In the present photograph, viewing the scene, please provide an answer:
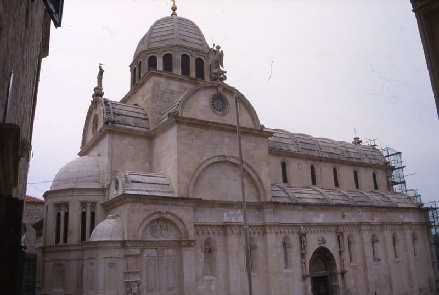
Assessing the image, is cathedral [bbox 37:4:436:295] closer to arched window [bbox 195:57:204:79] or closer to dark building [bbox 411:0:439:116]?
arched window [bbox 195:57:204:79]

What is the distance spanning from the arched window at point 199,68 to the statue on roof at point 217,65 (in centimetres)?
271

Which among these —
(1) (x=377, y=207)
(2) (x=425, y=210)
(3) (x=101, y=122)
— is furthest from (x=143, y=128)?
(2) (x=425, y=210)

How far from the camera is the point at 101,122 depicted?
26531mm

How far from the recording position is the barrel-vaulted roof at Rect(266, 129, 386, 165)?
110ft

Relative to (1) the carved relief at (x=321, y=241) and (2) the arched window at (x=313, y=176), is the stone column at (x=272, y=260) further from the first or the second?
(2) the arched window at (x=313, y=176)

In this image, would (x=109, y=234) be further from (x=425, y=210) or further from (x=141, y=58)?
(x=425, y=210)

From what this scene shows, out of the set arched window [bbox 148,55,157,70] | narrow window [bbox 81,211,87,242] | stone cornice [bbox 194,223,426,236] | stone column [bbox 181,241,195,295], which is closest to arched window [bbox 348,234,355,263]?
stone cornice [bbox 194,223,426,236]

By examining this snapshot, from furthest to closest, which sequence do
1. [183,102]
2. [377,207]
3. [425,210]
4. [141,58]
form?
[425,210] → [377,207] → [141,58] → [183,102]

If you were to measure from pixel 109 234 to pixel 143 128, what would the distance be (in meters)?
8.38

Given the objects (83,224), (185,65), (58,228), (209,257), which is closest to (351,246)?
(209,257)

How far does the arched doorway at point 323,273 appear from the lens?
2758 centimetres

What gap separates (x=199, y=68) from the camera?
30.0 metres

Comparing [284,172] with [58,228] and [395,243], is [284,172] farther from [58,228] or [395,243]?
[58,228]

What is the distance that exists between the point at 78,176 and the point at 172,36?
1236cm
